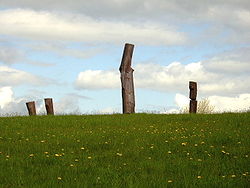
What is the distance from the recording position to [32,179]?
33.6 feet

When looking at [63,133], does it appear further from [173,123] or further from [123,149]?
[173,123]

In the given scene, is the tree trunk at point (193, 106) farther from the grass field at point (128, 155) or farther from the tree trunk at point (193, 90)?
the grass field at point (128, 155)

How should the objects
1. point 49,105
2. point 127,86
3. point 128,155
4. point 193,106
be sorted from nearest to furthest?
point 128,155 → point 127,86 → point 193,106 → point 49,105

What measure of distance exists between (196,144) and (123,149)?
2.26 metres

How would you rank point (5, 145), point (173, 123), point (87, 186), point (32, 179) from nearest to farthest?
point (87, 186), point (32, 179), point (5, 145), point (173, 123)

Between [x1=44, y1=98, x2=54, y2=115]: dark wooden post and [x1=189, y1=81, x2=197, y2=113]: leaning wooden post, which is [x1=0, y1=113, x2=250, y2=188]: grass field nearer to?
[x1=189, y1=81, x2=197, y2=113]: leaning wooden post

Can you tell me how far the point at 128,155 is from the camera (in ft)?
42.6

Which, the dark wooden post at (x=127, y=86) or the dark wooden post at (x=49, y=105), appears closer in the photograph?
the dark wooden post at (x=127, y=86)

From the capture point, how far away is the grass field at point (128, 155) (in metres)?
10.2

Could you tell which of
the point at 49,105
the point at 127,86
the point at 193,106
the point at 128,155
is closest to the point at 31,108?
the point at 49,105

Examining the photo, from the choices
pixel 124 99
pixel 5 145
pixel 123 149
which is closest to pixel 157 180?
pixel 123 149

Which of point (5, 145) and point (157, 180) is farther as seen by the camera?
point (5, 145)

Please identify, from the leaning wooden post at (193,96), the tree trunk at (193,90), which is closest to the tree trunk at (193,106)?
the leaning wooden post at (193,96)

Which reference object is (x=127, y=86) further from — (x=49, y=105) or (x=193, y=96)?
(x=49, y=105)
